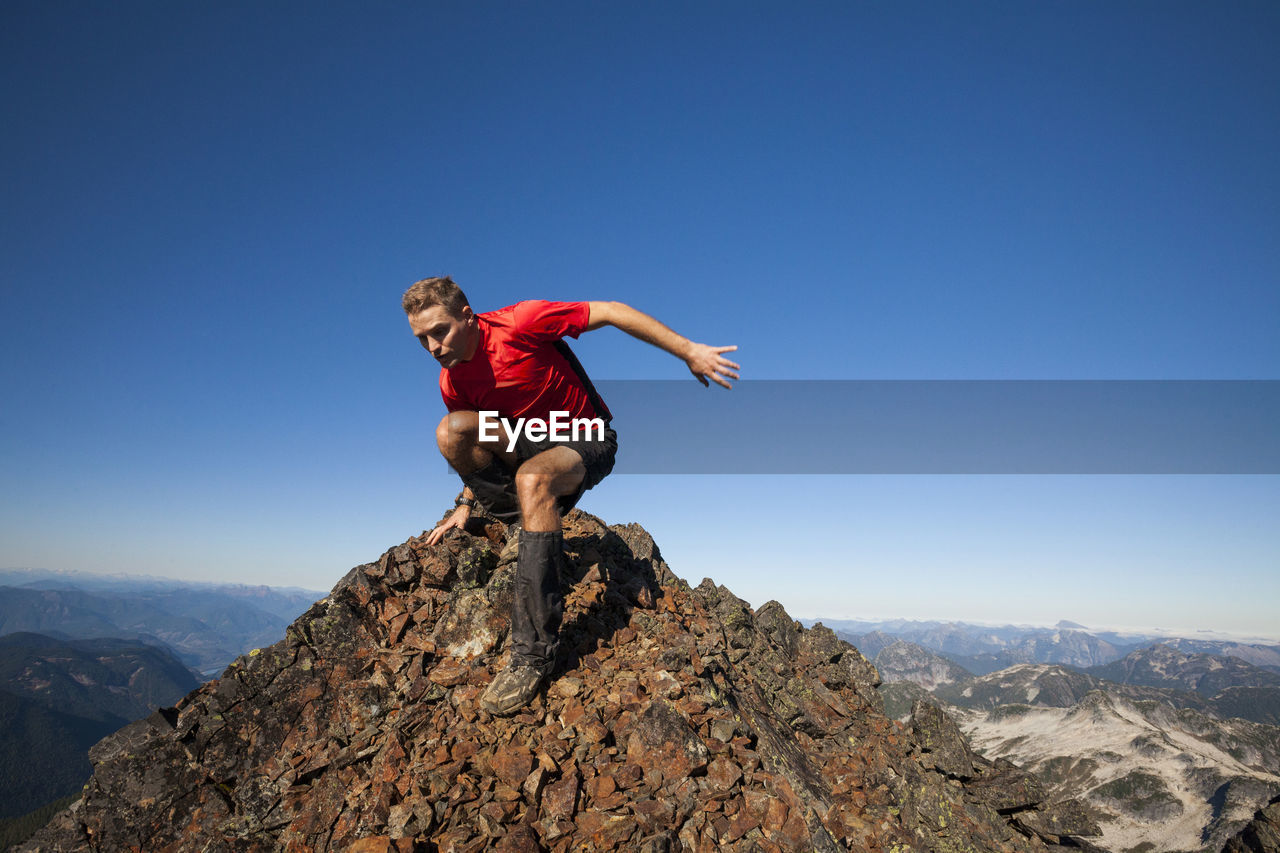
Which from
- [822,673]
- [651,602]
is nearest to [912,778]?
[822,673]

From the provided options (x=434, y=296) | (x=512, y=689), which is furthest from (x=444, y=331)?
(x=512, y=689)

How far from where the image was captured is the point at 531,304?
6.57 m

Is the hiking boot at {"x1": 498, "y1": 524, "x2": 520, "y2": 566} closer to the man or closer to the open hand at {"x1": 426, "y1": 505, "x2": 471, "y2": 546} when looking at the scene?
the open hand at {"x1": 426, "y1": 505, "x2": 471, "y2": 546}

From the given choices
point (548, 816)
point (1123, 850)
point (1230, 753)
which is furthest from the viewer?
point (1230, 753)

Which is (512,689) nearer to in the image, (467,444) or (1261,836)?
(467,444)

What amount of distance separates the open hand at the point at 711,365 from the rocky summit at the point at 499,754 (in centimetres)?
368

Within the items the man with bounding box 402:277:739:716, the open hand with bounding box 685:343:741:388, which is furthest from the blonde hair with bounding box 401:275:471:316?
the open hand with bounding box 685:343:741:388

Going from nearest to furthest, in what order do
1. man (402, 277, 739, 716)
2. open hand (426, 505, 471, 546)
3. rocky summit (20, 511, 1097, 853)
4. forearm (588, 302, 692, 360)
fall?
rocky summit (20, 511, 1097, 853) < forearm (588, 302, 692, 360) < man (402, 277, 739, 716) < open hand (426, 505, 471, 546)

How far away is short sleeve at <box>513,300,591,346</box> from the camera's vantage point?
6.48m

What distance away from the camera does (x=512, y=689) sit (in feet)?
20.9

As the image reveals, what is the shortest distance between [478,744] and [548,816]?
3.68ft

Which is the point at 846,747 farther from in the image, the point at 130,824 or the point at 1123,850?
the point at 1123,850

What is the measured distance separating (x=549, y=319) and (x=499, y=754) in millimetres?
4633

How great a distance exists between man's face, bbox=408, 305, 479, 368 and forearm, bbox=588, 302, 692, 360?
4.38ft
